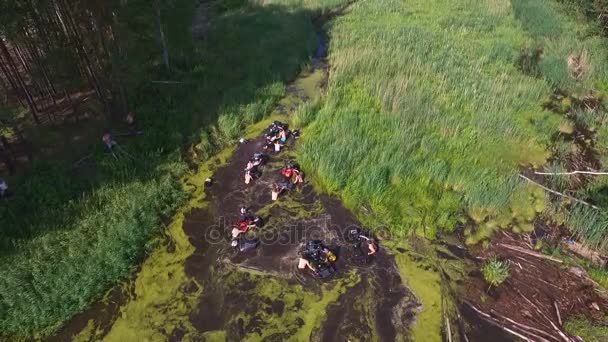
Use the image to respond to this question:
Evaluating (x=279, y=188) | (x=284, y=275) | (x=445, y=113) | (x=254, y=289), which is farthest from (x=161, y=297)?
(x=445, y=113)

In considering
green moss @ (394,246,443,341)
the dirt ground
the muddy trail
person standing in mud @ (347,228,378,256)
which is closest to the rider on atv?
the muddy trail

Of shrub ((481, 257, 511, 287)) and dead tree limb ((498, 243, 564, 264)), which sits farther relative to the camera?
dead tree limb ((498, 243, 564, 264))

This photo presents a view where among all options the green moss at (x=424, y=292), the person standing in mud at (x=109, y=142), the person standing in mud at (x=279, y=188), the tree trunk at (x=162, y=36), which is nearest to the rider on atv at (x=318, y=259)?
the green moss at (x=424, y=292)

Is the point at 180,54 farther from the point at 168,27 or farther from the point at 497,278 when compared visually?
the point at 497,278

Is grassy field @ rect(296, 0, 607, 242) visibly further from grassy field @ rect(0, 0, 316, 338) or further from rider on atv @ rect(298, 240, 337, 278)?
grassy field @ rect(0, 0, 316, 338)

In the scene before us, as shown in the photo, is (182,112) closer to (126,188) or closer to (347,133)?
(126,188)

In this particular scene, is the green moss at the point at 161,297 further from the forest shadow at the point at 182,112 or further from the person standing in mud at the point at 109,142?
the person standing in mud at the point at 109,142

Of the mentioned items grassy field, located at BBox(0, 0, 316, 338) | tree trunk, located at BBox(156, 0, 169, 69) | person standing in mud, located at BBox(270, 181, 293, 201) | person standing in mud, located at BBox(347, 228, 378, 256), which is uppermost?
tree trunk, located at BBox(156, 0, 169, 69)
